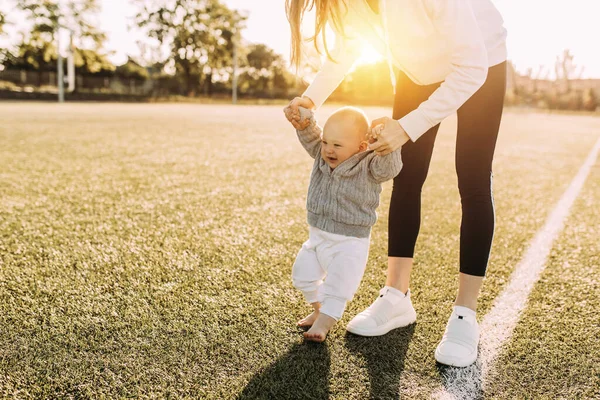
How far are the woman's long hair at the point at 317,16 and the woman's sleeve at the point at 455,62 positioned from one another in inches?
15.5

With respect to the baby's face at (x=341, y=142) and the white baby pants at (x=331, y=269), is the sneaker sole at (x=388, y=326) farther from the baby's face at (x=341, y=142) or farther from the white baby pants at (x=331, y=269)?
the baby's face at (x=341, y=142)

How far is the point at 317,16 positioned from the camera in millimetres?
2121

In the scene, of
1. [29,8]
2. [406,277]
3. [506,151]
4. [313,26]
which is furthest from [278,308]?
[29,8]

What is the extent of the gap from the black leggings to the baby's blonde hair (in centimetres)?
26

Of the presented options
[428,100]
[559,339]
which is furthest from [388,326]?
[428,100]

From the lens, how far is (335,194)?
222cm

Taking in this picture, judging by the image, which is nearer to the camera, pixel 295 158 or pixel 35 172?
pixel 35 172

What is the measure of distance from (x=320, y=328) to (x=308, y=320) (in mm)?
154

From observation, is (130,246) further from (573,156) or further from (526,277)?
(573,156)

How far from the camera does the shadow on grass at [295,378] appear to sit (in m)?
1.75

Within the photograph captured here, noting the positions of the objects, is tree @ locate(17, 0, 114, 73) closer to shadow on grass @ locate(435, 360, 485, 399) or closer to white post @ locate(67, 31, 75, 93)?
white post @ locate(67, 31, 75, 93)

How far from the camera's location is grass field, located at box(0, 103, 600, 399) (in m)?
1.85

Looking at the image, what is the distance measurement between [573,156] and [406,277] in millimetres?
9386

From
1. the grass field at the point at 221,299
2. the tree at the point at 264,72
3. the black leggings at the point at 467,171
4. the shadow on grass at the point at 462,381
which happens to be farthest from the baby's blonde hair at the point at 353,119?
the tree at the point at 264,72
